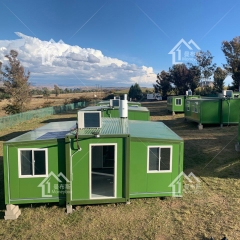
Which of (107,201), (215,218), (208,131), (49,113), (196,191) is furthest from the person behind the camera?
(49,113)

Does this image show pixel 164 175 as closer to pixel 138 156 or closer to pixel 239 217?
pixel 138 156

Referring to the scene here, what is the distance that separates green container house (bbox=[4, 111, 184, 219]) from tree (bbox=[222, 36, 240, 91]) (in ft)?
153

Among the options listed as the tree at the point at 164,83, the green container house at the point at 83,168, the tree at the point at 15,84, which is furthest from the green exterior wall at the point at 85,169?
the tree at the point at 164,83

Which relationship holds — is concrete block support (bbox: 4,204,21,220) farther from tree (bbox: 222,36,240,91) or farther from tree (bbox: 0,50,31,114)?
tree (bbox: 222,36,240,91)

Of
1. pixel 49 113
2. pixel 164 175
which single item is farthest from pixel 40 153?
pixel 49 113

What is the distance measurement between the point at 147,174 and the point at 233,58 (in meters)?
50.3

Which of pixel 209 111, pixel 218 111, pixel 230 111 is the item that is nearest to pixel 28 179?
pixel 209 111

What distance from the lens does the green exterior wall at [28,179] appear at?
6.60 m

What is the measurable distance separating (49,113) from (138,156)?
1189 inches

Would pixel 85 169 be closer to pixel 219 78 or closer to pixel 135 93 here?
pixel 219 78

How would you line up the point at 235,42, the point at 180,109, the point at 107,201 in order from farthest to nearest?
the point at 235,42, the point at 180,109, the point at 107,201

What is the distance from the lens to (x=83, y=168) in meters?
6.86

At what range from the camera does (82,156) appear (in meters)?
6.81

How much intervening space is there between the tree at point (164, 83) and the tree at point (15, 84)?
41.2 m
